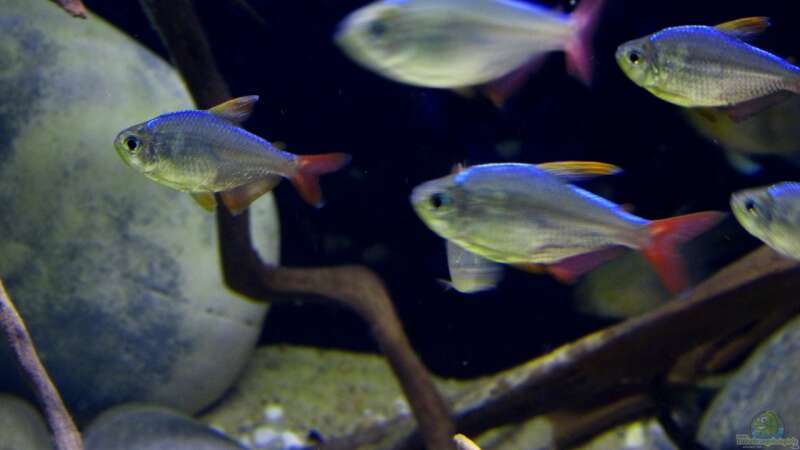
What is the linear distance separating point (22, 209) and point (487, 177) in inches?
127

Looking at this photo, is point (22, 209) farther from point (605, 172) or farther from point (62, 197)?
point (605, 172)

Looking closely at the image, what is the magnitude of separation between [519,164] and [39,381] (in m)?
2.28

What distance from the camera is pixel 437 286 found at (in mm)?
6160

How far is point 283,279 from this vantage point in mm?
4340

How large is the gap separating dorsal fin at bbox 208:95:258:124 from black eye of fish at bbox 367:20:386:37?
0.51m

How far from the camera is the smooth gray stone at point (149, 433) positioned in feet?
12.5

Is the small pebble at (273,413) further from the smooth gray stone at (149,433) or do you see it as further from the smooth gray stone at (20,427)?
the smooth gray stone at (20,427)

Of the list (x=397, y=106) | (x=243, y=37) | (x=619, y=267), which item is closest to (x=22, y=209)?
(x=243, y=37)

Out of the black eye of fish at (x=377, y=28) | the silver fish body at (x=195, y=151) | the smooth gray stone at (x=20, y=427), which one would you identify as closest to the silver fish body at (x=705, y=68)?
the black eye of fish at (x=377, y=28)

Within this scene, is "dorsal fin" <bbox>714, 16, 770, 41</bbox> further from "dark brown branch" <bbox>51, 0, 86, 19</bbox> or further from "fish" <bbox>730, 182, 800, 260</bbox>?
"dark brown branch" <bbox>51, 0, 86, 19</bbox>

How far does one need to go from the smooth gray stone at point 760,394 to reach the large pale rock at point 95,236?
3.19 metres

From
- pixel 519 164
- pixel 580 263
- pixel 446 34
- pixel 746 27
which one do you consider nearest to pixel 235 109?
pixel 446 34

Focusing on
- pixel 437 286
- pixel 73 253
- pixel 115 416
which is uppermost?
pixel 73 253

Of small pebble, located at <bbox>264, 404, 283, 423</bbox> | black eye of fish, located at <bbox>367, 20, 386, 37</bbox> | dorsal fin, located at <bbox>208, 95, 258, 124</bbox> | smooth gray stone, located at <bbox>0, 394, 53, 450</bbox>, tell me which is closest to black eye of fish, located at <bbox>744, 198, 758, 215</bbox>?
black eye of fish, located at <bbox>367, 20, 386, 37</bbox>
